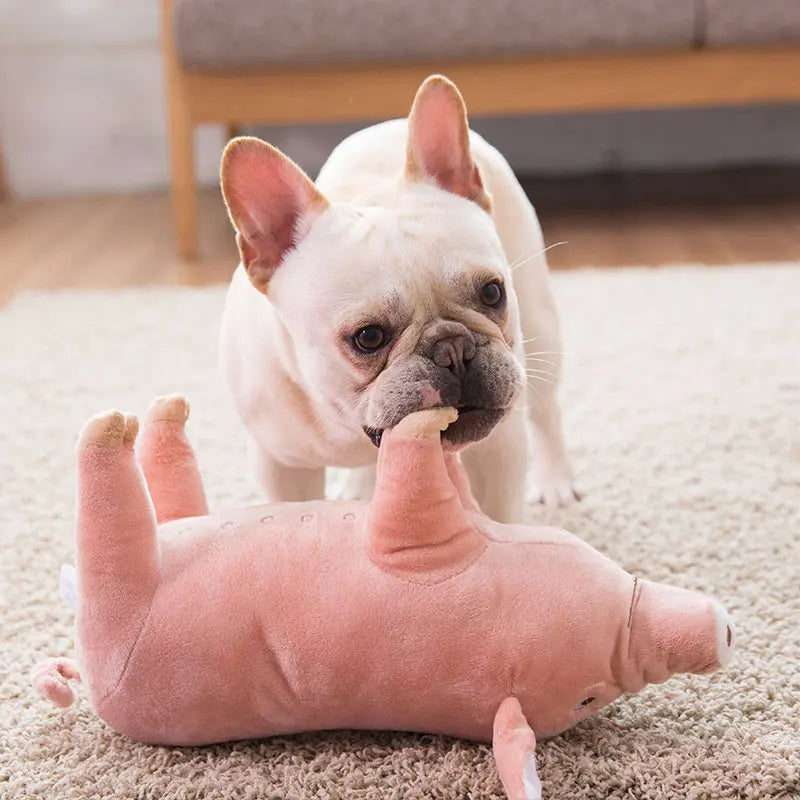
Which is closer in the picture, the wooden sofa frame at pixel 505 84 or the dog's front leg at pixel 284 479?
the dog's front leg at pixel 284 479

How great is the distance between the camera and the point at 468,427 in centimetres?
109

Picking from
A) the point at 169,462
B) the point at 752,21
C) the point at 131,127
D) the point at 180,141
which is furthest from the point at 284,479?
A: the point at 131,127

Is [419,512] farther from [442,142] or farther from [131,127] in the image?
[131,127]

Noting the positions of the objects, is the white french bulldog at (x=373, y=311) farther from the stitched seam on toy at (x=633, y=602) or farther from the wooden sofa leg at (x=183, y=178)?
the wooden sofa leg at (x=183, y=178)

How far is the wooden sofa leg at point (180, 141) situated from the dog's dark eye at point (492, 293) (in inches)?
79.2

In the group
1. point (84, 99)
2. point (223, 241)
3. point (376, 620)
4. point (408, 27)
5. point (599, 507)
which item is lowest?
point (223, 241)

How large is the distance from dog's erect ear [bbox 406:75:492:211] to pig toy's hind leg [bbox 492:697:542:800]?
0.57 m

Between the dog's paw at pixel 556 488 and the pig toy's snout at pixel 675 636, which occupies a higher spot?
the pig toy's snout at pixel 675 636

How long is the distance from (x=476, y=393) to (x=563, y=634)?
25cm

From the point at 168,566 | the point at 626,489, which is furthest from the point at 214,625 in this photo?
the point at 626,489

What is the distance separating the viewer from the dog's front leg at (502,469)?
1240 millimetres

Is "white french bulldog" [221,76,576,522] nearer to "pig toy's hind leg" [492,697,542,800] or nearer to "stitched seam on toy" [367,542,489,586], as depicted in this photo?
"stitched seam on toy" [367,542,489,586]

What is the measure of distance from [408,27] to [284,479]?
71.5 inches

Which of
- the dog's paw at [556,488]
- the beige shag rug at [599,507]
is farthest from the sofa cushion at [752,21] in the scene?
the dog's paw at [556,488]
